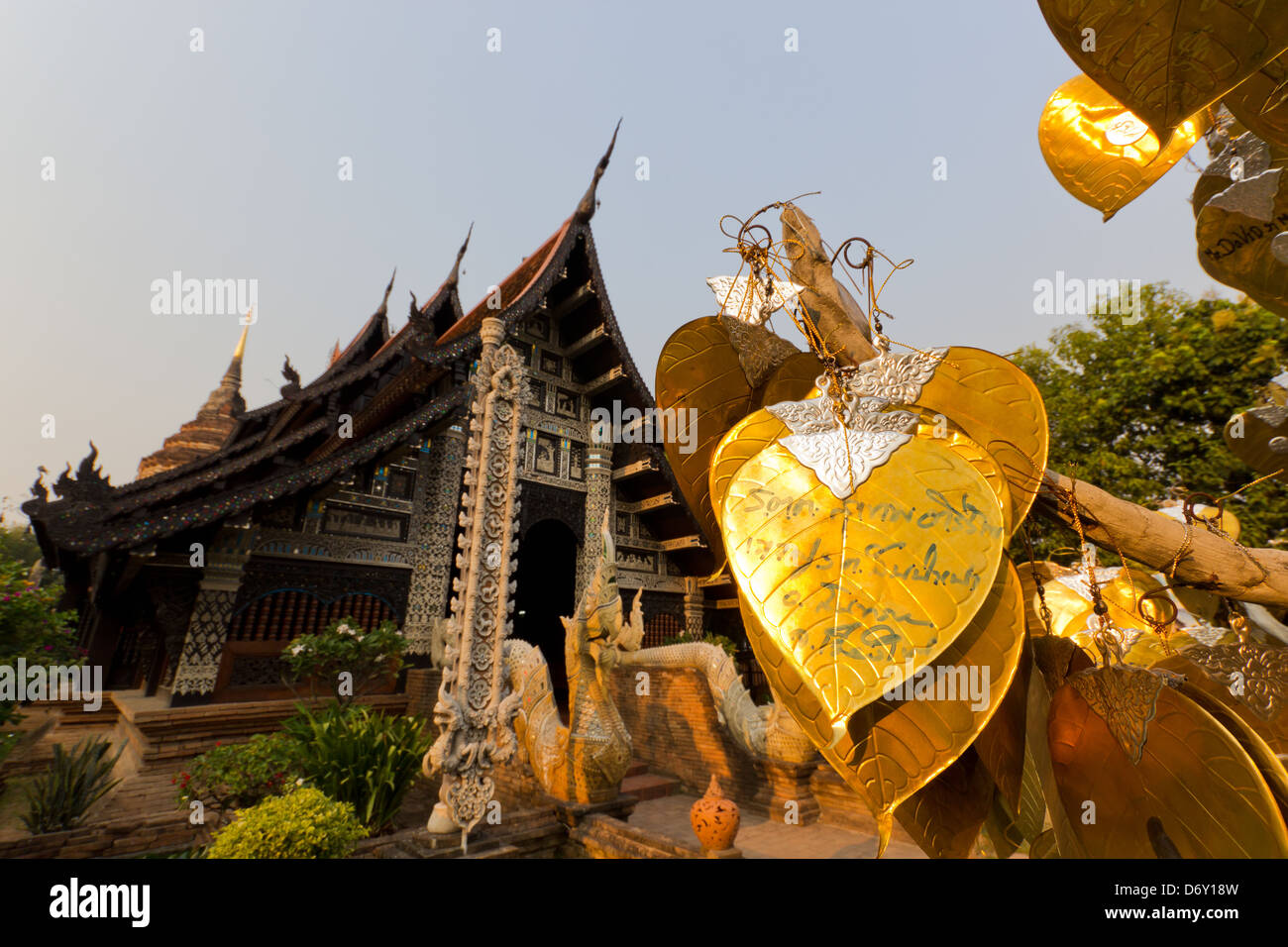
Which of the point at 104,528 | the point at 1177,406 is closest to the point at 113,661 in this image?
the point at 104,528

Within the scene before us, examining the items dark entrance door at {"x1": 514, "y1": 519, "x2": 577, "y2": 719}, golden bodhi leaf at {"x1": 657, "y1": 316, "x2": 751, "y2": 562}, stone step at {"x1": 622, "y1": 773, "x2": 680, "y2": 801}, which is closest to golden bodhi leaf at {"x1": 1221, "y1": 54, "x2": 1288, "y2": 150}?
golden bodhi leaf at {"x1": 657, "y1": 316, "x2": 751, "y2": 562}

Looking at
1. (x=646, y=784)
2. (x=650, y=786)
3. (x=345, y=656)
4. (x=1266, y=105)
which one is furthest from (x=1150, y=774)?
(x=646, y=784)

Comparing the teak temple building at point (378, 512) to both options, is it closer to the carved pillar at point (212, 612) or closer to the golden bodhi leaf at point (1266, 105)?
the carved pillar at point (212, 612)

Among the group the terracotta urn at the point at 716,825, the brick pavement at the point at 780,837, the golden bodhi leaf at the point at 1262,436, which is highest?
the golden bodhi leaf at the point at 1262,436

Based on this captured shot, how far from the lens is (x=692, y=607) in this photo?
531 inches

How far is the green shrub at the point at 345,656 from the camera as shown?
7.62 meters

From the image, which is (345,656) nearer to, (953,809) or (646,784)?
(646,784)

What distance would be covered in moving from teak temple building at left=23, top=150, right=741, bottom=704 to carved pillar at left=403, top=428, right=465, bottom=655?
0.03 meters

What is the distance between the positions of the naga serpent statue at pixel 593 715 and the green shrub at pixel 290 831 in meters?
1.84

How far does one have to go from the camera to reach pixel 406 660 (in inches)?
388

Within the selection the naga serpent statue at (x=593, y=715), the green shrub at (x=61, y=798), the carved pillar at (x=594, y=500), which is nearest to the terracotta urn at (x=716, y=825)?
the naga serpent statue at (x=593, y=715)

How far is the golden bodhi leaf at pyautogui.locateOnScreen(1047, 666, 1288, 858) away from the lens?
562 mm

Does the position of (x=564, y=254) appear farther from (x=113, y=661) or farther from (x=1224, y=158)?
(x=113, y=661)
